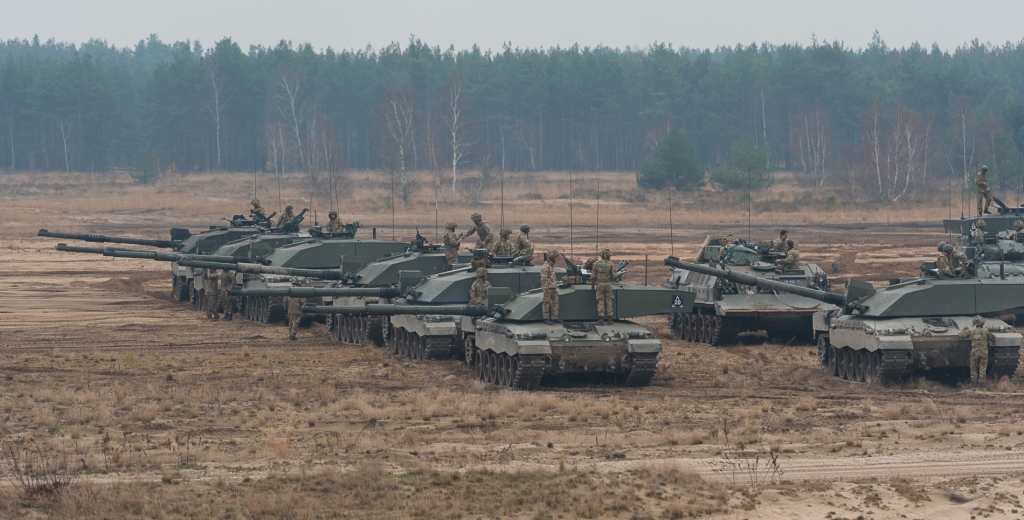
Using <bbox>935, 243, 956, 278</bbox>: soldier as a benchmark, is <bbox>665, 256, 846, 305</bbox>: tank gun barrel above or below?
below

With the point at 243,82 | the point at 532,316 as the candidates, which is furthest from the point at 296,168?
the point at 532,316

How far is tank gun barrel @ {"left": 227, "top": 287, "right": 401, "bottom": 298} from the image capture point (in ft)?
78.9

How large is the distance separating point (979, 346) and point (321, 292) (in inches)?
425

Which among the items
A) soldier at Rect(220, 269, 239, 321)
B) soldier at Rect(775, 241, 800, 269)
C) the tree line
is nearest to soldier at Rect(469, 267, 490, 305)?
soldier at Rect(775, 241, 800, 269)

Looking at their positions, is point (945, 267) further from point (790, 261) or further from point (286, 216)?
point (286, 216)

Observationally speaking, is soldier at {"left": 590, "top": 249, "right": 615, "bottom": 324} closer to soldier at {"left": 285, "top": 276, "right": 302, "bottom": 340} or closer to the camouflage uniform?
the camouflage uniform

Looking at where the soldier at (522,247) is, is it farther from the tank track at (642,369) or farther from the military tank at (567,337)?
the tank track at (642,369)

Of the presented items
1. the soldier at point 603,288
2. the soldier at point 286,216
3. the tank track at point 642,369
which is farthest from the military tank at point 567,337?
the soldier at point 286,216

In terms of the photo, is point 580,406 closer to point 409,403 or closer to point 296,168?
point 409,403

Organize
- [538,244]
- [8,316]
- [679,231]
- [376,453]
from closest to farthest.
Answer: [376,453]
[8,316]
[538,244]
[679,231]

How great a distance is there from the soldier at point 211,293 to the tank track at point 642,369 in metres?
16.1

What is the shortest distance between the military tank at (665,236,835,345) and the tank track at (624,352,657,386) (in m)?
6.66

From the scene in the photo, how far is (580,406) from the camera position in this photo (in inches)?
765

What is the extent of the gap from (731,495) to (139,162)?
79532 millimetres
